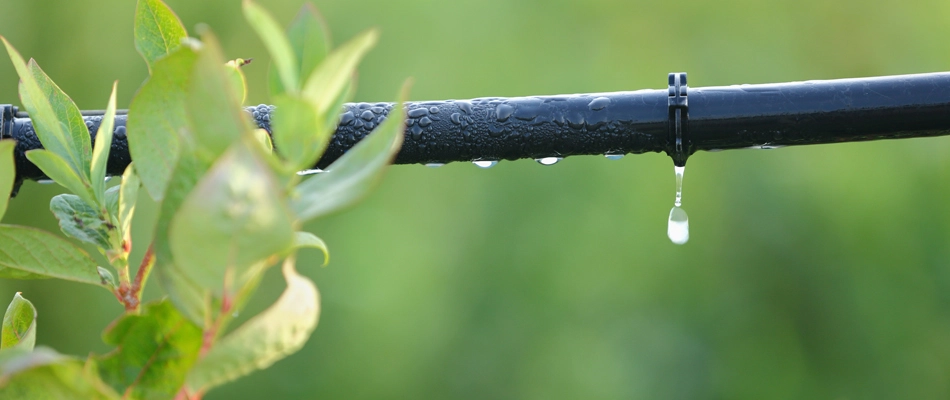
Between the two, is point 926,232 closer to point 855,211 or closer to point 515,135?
point 855,211

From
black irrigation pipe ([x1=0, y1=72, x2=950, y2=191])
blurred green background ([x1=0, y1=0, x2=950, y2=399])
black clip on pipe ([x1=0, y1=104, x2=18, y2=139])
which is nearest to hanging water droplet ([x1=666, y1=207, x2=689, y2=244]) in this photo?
black irrigation pipe ([x1=0, y1=72, x2=950, y2=191])

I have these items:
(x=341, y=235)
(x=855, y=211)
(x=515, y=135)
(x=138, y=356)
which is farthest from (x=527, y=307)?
(x=138, y=356)

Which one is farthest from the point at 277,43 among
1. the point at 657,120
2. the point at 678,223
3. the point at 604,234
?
the point at 604,234

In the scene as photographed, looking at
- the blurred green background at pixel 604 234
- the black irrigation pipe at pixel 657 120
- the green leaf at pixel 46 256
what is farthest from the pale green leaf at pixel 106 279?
the blurred green background at pixel 604 234

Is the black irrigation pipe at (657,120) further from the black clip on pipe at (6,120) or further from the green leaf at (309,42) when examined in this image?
the green leaf at (309,42)

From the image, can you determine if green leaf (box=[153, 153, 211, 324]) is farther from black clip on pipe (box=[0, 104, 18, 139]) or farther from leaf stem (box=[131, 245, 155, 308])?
black clip on pipe (box=[0, 104, 18, 139])

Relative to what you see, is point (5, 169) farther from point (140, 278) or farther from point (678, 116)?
point (678, 116)

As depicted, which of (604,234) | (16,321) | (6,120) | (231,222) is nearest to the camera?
(231,222)
